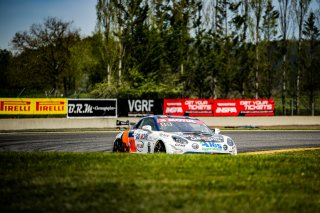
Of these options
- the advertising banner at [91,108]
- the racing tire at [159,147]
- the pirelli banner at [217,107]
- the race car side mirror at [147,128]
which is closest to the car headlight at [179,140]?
the racing tire at [159,147]

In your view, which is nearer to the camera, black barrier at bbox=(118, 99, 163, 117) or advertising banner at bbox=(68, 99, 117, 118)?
advertising banner at bbox=(68, 99, 117, 118)

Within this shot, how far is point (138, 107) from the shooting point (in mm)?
32875

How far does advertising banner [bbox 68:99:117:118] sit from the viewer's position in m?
30.9

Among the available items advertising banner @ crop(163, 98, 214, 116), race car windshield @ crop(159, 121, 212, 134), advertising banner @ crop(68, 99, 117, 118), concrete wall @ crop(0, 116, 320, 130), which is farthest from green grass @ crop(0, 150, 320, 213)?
advertising banner @ crop(163, 98, 214, 116)

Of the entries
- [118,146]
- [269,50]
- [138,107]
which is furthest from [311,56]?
[118,146]

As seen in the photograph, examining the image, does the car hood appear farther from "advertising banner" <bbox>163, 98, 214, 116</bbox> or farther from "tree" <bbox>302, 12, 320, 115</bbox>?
"tree" <bbox>302, 12, 320, 115</bbox>

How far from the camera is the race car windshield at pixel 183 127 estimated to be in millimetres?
12820

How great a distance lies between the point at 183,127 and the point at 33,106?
18998mm

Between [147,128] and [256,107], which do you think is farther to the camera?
[256,107]

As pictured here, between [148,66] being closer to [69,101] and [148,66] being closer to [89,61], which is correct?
[89,61]

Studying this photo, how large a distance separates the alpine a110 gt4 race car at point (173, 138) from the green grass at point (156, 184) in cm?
188

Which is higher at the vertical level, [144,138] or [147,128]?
[147,128]

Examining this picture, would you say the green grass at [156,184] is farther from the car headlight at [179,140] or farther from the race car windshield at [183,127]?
the race car windshield at [183,127]

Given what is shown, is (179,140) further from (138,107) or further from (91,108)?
(138,107)
